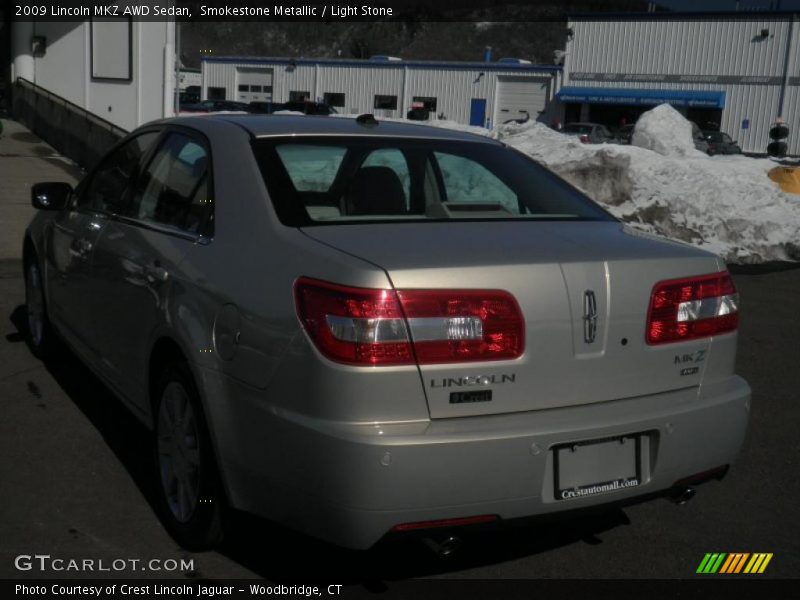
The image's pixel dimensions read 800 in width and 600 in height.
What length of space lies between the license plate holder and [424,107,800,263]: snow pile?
9.33 metres

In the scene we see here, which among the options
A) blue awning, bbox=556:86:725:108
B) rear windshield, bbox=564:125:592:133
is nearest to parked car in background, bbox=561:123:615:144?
rear windshield, bbox=564:125:592:133

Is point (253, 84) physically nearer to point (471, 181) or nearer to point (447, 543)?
point (471, 181)

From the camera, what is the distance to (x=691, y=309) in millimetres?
3447

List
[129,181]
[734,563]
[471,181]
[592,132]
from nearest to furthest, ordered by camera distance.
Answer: [734,563] → [471,181] → [129,181] → [592,132]

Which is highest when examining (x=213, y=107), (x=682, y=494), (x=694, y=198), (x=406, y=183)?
(x=406, y=183)

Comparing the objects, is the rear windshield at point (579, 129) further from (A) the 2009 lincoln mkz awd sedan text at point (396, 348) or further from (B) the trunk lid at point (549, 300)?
(B) the trunk lid at point (549, 300)

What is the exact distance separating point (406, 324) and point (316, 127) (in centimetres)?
152

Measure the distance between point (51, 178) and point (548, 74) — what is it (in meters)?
42.5

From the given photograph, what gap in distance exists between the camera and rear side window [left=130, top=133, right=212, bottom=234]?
3.89 metres

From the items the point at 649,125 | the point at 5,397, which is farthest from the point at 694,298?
the point at 649,125

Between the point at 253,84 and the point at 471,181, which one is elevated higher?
the point at 253,84

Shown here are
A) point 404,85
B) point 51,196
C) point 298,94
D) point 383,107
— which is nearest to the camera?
point 51,196

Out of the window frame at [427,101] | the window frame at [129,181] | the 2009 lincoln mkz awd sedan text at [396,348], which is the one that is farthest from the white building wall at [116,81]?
the window frame at [427,101]

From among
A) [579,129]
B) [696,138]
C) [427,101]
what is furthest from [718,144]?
[427,101]
